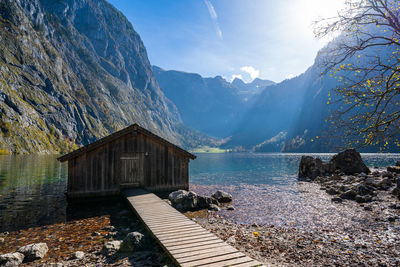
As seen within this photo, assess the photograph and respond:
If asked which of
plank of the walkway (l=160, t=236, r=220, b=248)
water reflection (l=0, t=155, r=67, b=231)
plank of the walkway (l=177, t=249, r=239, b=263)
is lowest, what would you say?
water reflection (l=0, t=155, r=67, b=231)

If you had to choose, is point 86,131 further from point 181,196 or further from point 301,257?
point 301,257

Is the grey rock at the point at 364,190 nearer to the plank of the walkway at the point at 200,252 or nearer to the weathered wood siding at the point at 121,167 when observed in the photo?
the weathered wood siding at the point at 121,167

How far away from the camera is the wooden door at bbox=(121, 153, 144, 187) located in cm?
2152

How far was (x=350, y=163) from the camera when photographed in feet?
135

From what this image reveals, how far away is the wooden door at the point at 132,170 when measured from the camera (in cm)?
2152

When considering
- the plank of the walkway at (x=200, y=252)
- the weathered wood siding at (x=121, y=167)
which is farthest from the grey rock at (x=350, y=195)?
the plank of the walkway at (x=200, y=252)

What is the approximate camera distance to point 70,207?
733 inches

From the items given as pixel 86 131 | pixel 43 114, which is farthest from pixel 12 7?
pixel 86 131

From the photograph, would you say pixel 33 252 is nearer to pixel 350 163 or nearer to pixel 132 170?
pixel 132 170

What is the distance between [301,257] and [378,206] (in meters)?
13.6

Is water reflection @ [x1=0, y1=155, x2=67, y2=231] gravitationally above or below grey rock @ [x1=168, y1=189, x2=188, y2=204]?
below

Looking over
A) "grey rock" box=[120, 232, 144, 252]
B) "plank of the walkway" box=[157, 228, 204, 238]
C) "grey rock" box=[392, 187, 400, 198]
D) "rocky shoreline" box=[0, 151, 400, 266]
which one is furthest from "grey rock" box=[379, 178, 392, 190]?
"grey rock" box=[120, 232, 144, 252]

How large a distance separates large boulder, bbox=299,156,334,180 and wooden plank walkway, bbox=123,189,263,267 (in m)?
34.8

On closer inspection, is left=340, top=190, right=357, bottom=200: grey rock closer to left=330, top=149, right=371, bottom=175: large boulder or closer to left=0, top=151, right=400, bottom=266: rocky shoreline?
left=0, top=151, right=400, bottom=266: rocky shoreline
